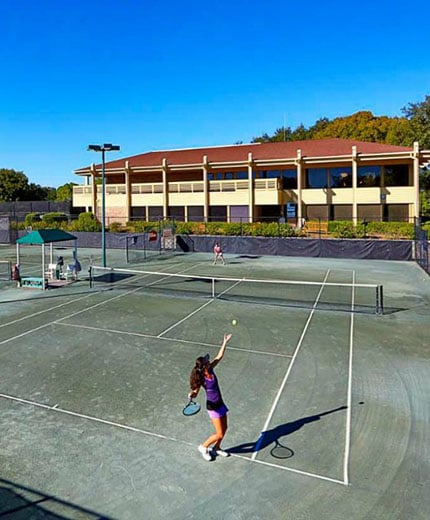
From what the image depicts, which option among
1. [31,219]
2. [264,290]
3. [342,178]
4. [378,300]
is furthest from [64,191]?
[378,300]

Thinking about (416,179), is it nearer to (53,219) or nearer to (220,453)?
(220,453)

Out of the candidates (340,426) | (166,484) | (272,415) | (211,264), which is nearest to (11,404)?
(166,484)

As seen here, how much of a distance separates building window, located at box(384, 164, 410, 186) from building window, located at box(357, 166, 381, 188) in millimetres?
853

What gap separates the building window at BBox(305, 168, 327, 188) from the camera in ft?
138

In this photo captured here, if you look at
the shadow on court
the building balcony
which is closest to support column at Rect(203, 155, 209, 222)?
the building balcony

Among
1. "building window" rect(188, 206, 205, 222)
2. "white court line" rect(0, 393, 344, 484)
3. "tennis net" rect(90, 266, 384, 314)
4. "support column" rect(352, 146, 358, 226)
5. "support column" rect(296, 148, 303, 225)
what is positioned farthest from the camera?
"building window" rect(188, 206, 205, 222)

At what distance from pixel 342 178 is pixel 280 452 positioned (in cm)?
3793

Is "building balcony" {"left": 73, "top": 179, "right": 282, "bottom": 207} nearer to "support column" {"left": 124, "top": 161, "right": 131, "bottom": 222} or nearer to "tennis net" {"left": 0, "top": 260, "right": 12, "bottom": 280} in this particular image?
"support column" {"left": 124, "top": 161, "right": 131, "bottom": 222}

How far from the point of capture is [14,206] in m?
63.3

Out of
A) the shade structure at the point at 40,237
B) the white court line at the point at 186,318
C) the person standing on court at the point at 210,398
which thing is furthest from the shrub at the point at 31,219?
the person standing on court at the point at 210,398

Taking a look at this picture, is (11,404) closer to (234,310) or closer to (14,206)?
(234,310)

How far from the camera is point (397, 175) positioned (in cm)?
4022

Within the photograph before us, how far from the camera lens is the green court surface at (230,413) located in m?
5.79

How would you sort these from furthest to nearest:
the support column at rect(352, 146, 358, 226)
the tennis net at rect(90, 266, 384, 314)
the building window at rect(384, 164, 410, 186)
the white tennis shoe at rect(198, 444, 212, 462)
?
the building window at rect(384, 164, 410, 186), the support column at rect(352, 146, 358, 226), the tennis net at rect(90, 266, 384, 314), the white tennis shoe at rect(198, 444, 212, 462)
